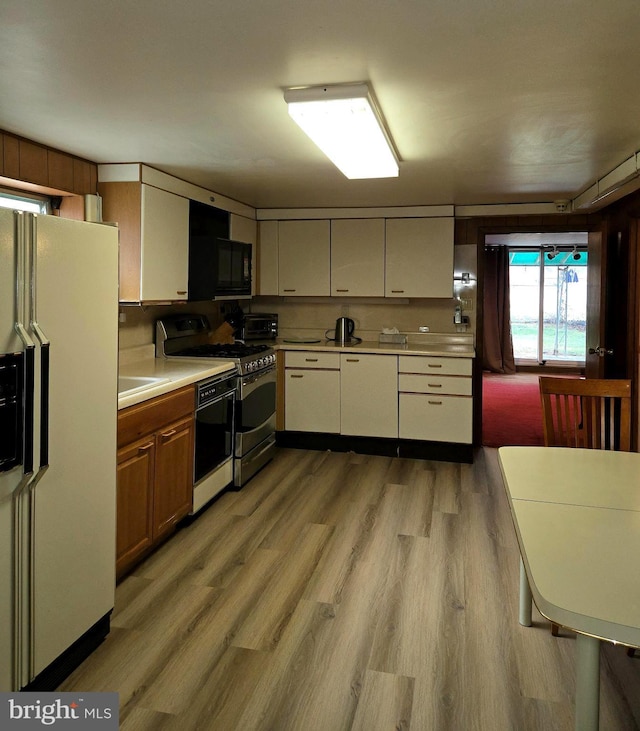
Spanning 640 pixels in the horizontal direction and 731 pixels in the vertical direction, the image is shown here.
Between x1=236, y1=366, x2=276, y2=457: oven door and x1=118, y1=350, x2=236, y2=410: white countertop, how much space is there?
0.92ft

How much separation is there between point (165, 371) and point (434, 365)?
7.25 feet

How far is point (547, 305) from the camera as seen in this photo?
10.1 m

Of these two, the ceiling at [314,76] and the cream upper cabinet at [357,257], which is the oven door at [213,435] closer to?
the ceiling at [314,76]

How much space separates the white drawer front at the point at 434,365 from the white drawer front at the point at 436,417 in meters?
0.20

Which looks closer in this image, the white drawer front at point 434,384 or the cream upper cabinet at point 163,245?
the cream upper cabinet at point 163,245

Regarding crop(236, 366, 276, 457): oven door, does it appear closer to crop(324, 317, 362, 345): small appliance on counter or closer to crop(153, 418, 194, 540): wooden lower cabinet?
crop(153, 418, 194, 540): wooden lower cabinet

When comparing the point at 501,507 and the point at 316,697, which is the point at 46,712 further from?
the point at 501,507

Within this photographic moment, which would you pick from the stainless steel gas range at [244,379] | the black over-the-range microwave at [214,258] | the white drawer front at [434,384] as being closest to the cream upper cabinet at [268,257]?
the black over-the-range microwave at [214,258]

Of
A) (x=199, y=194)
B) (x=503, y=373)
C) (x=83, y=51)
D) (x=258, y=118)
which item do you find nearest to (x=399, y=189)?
(x=199, y=194)

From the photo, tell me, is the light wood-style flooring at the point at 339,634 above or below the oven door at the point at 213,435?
below

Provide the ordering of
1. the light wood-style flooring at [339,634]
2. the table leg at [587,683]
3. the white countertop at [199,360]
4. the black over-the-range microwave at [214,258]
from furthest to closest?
the black over-the-range microwave at [214,258] < the white countertop at [199,360] < the light wood-style flooring at [339,634] < the table leg at [587,683]

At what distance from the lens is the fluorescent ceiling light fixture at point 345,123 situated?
2201 millimetres

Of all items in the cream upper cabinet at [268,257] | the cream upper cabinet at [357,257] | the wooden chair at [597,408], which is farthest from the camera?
the cream upper cabinet at [268,257]

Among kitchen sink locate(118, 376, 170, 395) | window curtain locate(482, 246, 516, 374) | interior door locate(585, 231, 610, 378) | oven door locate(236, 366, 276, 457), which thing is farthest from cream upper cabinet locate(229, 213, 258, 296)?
window curtain locate(482, 246, 516, 374)
